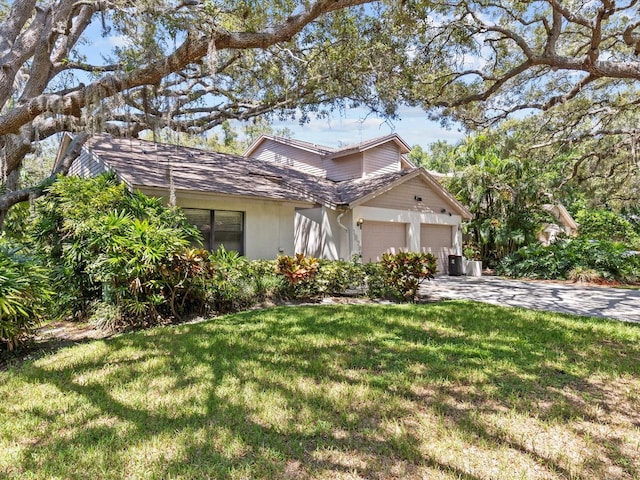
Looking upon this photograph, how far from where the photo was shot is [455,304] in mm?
9273

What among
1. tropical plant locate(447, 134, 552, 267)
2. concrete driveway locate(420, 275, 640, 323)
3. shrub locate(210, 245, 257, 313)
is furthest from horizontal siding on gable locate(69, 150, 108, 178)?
tropical plant locate(447, 134, 552, 267)

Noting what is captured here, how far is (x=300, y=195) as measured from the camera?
13.6m

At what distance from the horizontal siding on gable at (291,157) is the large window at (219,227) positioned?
709 cm

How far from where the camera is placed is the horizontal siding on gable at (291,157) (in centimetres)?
1886

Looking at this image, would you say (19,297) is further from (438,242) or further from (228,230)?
(438,242)

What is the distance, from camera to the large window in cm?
1199

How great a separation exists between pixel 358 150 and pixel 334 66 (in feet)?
24.7

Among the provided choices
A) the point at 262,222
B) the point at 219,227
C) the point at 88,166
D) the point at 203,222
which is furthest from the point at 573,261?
the point at 88,166

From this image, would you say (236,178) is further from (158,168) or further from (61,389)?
(61,389)

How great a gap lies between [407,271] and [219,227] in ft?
19.6

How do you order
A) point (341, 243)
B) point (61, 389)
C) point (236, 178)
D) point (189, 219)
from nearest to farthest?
1. point (61, 389)
2. point (189, 219)
3. point (236, 178)
4. point (341, 243)

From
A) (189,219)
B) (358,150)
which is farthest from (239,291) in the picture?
(358,150)

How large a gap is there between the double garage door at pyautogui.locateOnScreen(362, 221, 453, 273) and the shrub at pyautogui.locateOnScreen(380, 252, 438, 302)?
468 cm

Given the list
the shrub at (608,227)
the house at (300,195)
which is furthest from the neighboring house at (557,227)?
the house at (300,195)
